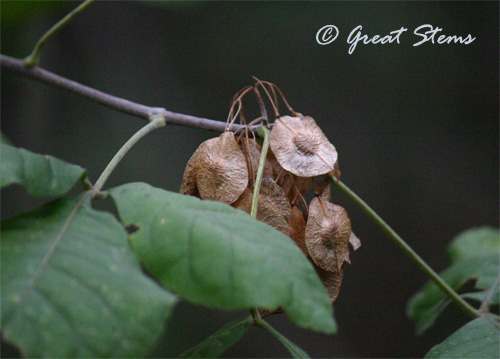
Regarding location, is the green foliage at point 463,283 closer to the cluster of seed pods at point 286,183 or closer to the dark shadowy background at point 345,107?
the cluster of seed pods at point 286,183

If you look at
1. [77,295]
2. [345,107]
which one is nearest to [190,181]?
[77,295]

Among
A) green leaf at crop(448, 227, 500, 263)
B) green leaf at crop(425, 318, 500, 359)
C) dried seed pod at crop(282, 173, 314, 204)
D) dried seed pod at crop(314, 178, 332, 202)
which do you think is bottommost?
green leaf at crop(448, 227, 500, 263)

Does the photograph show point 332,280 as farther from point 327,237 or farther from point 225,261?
point 225,261

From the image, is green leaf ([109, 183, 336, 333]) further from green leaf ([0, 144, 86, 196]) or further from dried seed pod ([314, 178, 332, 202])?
dried seed pod ([314, 178, 332, 202])

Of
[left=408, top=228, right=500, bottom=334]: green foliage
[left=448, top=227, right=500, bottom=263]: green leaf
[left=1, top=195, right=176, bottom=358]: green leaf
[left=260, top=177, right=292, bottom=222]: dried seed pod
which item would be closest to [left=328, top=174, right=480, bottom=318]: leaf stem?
[left=260, top=177, right=292, bottom=222]: dried seed pod

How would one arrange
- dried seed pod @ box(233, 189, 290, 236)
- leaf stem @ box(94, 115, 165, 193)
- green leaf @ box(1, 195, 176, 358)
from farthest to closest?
dried seed pod @ box(233, 189, 290, 236)
leaf stem @ box(94, 115, 165, 193)
green leaf @ box(1, 195, 176, 358)

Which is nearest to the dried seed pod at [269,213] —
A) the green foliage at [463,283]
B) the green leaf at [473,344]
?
Result: the green leaf at [473,344]

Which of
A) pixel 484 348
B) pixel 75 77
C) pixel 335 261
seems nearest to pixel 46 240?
pixel 335 261
